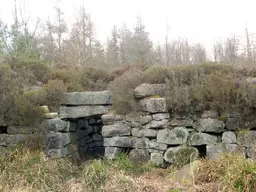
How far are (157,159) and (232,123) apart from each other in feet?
5.45

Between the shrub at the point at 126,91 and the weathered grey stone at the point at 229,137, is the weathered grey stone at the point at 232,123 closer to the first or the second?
the weathered grey stone at the point at 229,137

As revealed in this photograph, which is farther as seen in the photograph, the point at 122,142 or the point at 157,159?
the point at 122,142

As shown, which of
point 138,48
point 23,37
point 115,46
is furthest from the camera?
point 115,46

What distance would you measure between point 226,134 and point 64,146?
3.57m

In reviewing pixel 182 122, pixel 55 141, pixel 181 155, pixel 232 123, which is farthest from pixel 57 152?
pixel 232 123

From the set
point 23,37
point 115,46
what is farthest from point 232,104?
point 115,46

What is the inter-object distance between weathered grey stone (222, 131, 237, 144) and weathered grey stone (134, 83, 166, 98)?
1.66m

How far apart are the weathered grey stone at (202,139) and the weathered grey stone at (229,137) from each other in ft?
0.55

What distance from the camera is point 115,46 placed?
1686cm

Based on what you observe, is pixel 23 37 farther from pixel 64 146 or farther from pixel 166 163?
pixel 166 163

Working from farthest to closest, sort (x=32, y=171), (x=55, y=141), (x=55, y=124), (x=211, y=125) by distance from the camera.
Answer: (x=55, y=124), (x=55, y=141), (x=211, y=125), (x=32, y=171)

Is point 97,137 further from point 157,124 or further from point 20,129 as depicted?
point 157,124

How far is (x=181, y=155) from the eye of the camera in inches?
231

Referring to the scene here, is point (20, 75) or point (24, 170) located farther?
point (20, 75)
